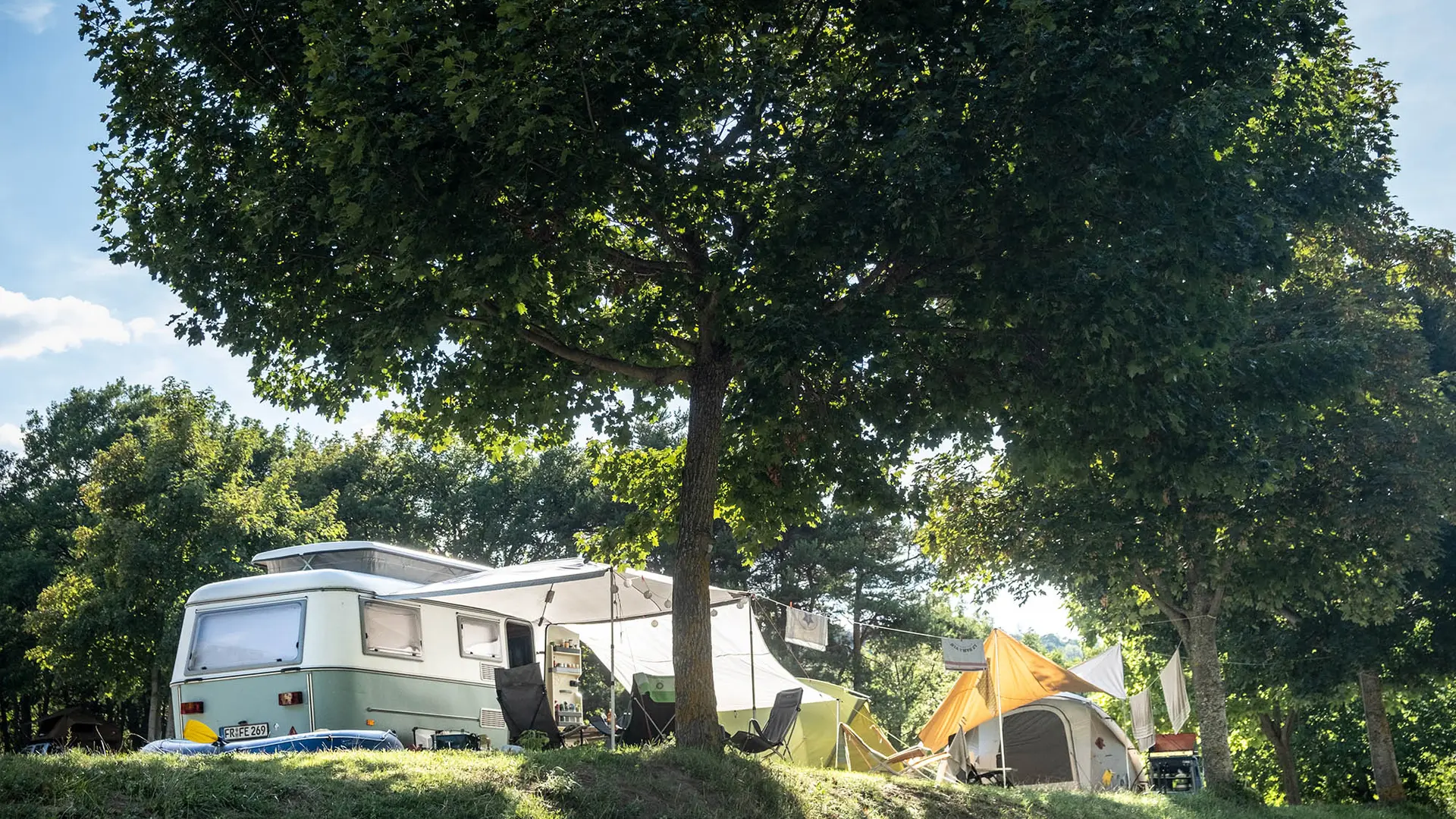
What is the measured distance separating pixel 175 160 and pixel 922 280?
6897 millimetres

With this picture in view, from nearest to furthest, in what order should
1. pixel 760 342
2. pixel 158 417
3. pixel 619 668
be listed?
1. pixel 760 342
2. pixel 619 668
3. pixel 158 417

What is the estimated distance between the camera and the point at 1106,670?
2183 centimetres

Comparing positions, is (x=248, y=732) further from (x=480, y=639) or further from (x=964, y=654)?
(x=964, y=654)

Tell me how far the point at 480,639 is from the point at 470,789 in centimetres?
781

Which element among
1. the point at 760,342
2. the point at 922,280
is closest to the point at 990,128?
the point at 922,280

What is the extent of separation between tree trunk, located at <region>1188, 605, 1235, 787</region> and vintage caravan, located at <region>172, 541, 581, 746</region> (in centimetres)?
1146

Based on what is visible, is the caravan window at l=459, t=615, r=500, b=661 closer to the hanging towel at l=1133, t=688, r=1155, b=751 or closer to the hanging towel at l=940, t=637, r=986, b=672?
the hanging towel at l=940, t=637, r=986, b=672

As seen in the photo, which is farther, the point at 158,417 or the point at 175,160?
the point at 158,417

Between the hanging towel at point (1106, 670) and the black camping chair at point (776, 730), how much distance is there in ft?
29.6

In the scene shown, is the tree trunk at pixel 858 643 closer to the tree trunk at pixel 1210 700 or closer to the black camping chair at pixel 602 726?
the tree trunk at pixel 1210 700

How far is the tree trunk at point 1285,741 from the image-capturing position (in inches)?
1264

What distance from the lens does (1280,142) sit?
36.3 ft

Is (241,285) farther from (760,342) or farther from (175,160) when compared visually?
(760,342)

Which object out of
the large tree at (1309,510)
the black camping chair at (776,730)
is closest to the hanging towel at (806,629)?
the black camping chair at (776,730)
